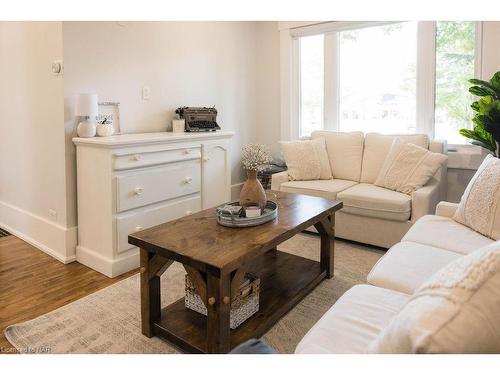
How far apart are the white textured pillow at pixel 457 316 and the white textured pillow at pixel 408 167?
101 inches

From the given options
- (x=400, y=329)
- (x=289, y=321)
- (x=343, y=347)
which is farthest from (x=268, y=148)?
(x=400, y=329)

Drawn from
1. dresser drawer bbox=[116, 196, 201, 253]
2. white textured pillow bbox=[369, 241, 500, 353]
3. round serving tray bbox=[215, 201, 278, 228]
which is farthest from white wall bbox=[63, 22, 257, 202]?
white textured pillow bbox=[369, 241, 500, 353]

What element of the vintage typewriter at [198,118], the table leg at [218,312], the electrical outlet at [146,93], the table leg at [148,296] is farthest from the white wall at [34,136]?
the table leg at [218,312]

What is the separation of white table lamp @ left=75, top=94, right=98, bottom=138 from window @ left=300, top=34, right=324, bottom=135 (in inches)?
104

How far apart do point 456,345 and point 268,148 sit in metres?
4.38

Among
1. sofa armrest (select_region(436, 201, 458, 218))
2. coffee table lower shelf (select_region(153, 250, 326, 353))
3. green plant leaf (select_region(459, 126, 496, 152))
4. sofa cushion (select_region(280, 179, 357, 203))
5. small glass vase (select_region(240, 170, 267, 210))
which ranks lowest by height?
coffee table lower shelf (select_region(153, 250, 326, 353))

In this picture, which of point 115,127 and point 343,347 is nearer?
point 343,347

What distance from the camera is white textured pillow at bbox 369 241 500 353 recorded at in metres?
0.71

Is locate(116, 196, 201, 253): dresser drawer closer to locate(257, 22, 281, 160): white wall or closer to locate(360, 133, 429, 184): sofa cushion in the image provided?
locate(360, 133, 429, 184): sofa cushion

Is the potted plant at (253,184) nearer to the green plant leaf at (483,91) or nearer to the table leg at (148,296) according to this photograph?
the table leg at (148,296)

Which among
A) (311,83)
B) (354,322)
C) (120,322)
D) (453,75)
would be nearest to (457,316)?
(354,322)

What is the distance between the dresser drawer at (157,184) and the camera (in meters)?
2.81
